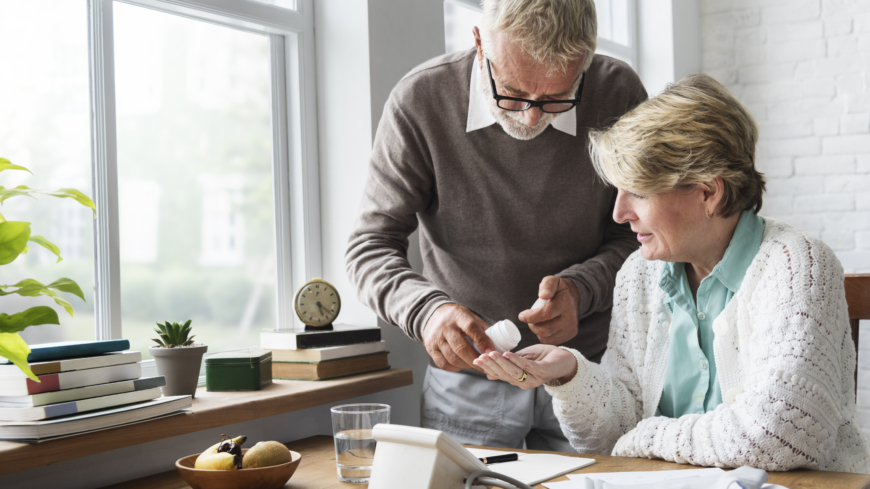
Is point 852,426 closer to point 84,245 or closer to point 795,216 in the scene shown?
point 84,245

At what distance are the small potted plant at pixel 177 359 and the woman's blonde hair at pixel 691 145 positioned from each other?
3.17 ft

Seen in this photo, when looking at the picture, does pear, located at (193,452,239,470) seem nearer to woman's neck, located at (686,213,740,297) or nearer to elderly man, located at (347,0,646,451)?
elderly man, located at (347,0,646,451)

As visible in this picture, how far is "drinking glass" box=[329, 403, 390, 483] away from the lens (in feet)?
4.18

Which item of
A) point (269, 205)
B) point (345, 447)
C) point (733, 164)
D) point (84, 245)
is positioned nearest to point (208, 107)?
point (269, 205)

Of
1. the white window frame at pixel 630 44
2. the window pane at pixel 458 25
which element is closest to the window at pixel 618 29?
the white window frame at pixel 630 44

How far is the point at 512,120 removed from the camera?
5.70 ft

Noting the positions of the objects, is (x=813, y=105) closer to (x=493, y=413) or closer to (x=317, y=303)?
(x=493, y=413)

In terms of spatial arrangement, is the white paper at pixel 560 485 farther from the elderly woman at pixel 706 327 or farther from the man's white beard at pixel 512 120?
the man's white beard at pixel 512 120

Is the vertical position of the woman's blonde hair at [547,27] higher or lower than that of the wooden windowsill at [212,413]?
higher

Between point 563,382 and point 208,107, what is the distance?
1176 millimetres

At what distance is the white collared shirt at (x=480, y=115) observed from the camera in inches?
70.4

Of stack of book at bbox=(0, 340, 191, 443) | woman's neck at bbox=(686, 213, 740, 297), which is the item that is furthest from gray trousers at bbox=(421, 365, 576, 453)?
stack of book at bbox=(0, 340, 191, 443)

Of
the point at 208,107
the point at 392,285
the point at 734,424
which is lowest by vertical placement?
the point at 734,424

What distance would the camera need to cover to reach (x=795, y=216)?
3465 mm
